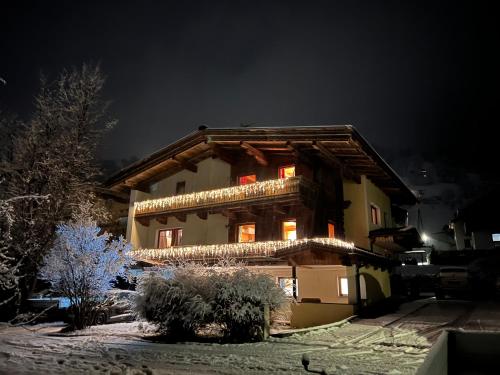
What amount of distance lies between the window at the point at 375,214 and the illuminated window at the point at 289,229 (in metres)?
5.68

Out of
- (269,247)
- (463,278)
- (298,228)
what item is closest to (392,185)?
(463,278)

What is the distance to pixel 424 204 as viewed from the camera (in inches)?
2571

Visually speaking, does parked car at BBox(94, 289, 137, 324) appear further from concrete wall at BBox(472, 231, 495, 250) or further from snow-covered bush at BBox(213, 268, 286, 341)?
concrete wall at BBox(472, 231, 495, 250)

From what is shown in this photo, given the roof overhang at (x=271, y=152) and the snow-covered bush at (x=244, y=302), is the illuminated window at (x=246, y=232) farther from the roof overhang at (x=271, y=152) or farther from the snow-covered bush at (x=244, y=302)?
the snow-covered bush at (x=244, y=302)

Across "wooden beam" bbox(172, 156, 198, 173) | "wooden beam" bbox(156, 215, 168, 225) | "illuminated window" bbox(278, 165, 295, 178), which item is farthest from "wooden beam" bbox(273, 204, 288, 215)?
"wooden beam" bbox(156, 215, 168, 225)

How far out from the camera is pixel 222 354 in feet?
30.7

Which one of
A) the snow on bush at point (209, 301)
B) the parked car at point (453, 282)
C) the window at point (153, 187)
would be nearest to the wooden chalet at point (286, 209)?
the window at point (153, 187)

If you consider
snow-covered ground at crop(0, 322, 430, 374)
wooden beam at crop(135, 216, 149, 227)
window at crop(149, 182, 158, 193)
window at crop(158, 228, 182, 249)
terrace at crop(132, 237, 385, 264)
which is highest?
window at crop(149, 182, 158, 193)

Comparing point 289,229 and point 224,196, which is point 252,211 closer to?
point 224,196

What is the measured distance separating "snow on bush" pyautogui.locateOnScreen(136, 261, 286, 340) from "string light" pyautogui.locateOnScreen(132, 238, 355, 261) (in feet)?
16.2

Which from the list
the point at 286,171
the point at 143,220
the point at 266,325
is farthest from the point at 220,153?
the point at 266,325

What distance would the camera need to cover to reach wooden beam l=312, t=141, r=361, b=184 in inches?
765

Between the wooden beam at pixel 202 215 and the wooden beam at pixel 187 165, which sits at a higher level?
the wooden beam at pixel 187 165

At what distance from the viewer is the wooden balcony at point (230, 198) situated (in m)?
19.4
